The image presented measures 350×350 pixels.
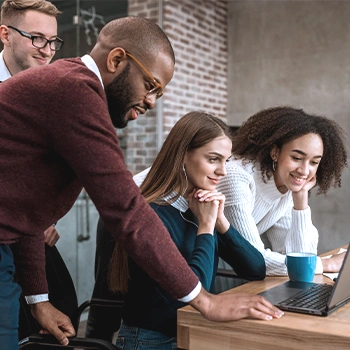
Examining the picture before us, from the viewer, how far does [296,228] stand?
7.05 ft

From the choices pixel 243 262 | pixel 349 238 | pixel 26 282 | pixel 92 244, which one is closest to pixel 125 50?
pixel 26 282

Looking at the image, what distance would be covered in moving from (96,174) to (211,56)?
3.99 m

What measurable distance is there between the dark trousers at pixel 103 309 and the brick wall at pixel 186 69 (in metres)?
2.18

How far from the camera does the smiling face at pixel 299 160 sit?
7.25ft

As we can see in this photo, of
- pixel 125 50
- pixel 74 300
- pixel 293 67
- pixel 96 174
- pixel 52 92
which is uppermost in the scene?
pixel 293 67

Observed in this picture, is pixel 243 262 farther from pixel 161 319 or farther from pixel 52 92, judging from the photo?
pixel 52 92

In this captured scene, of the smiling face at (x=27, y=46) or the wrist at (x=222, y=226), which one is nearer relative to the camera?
the wrist at (x=222, y=226)

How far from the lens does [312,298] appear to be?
1.48 m

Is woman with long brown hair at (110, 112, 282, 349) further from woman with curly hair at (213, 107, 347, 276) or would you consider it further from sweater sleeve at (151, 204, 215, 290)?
woman with curly hair at (213, 107, 347, 276)

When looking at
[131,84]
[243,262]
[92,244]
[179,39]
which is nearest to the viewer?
[131,84]

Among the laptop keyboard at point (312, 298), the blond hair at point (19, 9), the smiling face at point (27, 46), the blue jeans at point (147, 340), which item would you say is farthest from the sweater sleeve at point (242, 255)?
the blond hair at point (19, 9)

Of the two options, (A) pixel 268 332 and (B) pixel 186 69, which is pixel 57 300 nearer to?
(A) pixel 268 332

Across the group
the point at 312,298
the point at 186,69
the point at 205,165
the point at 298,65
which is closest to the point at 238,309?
the point at 312,298

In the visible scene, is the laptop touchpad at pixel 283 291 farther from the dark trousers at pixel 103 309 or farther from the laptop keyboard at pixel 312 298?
the dark trousers at pixel 103 309
